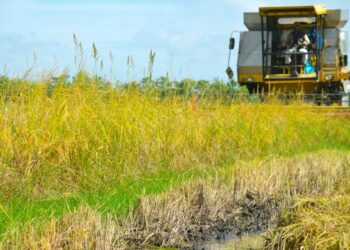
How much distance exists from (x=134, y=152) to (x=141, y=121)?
554mm

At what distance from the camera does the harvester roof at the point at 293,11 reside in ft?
64.5

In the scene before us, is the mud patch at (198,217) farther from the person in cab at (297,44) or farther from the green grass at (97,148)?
the person in cab at (297,44)

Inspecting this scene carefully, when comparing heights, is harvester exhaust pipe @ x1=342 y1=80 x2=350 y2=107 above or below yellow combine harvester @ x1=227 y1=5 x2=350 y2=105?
below

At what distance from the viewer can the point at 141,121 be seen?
8.97 meters

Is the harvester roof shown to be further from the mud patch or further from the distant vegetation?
the mud patch

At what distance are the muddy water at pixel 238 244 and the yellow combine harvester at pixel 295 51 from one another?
1279 cm

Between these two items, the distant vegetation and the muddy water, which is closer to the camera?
the distant vegetation

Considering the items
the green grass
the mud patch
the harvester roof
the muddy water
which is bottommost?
Answer: the muddy water

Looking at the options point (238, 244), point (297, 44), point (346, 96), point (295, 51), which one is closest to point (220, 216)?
point (238, 244)

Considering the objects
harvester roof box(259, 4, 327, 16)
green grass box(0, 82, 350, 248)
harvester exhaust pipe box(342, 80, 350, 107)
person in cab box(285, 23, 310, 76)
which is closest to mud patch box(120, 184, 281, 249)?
green grass box(0, 82, 350, 248)

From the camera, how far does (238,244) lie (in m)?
6.47

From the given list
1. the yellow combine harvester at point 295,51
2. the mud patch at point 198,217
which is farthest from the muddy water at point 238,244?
the yellow combine harvester at point 295,51

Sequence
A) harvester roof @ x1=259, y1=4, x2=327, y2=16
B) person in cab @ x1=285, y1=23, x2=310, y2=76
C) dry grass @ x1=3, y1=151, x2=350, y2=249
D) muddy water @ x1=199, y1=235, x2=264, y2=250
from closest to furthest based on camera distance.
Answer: dry grass @ x1=3, y1=151, x2=350, y2=249, muddy water @ x1=199, y1=235, x2=264, y2=250, person in cab @ x1=285, y1=23, x2=310, y2=76, harvester roof @ x1=259, y1=4, x2=327, y2=16

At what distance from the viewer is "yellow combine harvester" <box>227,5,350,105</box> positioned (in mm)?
19469
